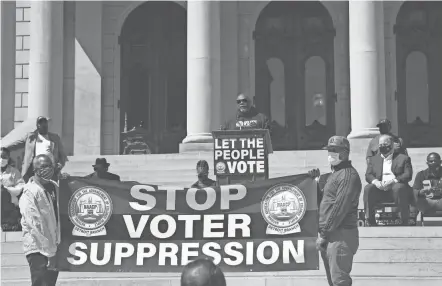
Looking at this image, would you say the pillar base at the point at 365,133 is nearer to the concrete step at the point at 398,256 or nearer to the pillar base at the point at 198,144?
the pillar base at the point at 198,144

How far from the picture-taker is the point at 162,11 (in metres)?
27.2

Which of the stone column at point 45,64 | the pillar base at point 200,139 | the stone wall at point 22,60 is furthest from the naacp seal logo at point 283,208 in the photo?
the stone wall at point 22,60

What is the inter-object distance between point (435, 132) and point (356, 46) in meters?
4.69

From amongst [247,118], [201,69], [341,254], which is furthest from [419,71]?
[341,254]

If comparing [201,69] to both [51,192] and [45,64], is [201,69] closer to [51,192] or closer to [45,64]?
[45,64]

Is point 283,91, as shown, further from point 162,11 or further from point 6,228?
point 6,228

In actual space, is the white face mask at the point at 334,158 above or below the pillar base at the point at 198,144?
below

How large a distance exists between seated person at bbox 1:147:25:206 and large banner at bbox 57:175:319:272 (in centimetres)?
397

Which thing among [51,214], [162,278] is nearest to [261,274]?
[162,278]

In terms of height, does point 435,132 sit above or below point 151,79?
below

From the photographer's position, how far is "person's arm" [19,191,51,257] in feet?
33.1

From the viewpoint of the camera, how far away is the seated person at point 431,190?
48.4 feet

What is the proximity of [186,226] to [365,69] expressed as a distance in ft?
35.8

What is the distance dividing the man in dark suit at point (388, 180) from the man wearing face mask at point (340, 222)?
4.50m
